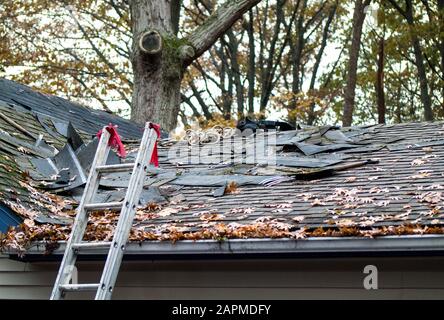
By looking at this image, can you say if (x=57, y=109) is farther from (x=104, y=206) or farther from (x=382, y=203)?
(x=382, y=203)

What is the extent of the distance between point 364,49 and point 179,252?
23.2 meters

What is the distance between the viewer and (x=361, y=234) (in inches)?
206

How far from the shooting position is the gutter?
506 cm

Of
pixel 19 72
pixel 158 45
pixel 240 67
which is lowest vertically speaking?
pixel 158 45

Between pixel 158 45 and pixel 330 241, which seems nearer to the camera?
pixel 330 241

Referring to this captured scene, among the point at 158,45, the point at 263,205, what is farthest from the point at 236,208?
→ the point at 158,45

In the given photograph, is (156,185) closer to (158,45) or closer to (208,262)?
(208,262)

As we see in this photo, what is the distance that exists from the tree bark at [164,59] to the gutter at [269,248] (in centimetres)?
873

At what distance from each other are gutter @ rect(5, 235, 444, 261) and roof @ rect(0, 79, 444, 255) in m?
0.04

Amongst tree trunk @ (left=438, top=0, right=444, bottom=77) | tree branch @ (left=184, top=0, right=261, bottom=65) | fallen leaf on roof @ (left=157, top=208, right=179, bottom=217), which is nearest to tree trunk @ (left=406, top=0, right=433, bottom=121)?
tree trunk @ (left=438, top=0, right=444, bottom=77)

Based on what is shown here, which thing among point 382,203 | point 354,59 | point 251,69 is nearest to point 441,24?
point 354,59

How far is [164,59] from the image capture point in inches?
584

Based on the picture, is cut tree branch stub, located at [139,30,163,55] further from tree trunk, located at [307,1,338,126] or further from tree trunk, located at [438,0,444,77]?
tree trunk, located at [307,1,338,126]

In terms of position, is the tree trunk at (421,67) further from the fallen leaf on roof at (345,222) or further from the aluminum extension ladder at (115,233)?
the fallen leaf on roof at (345,222)
